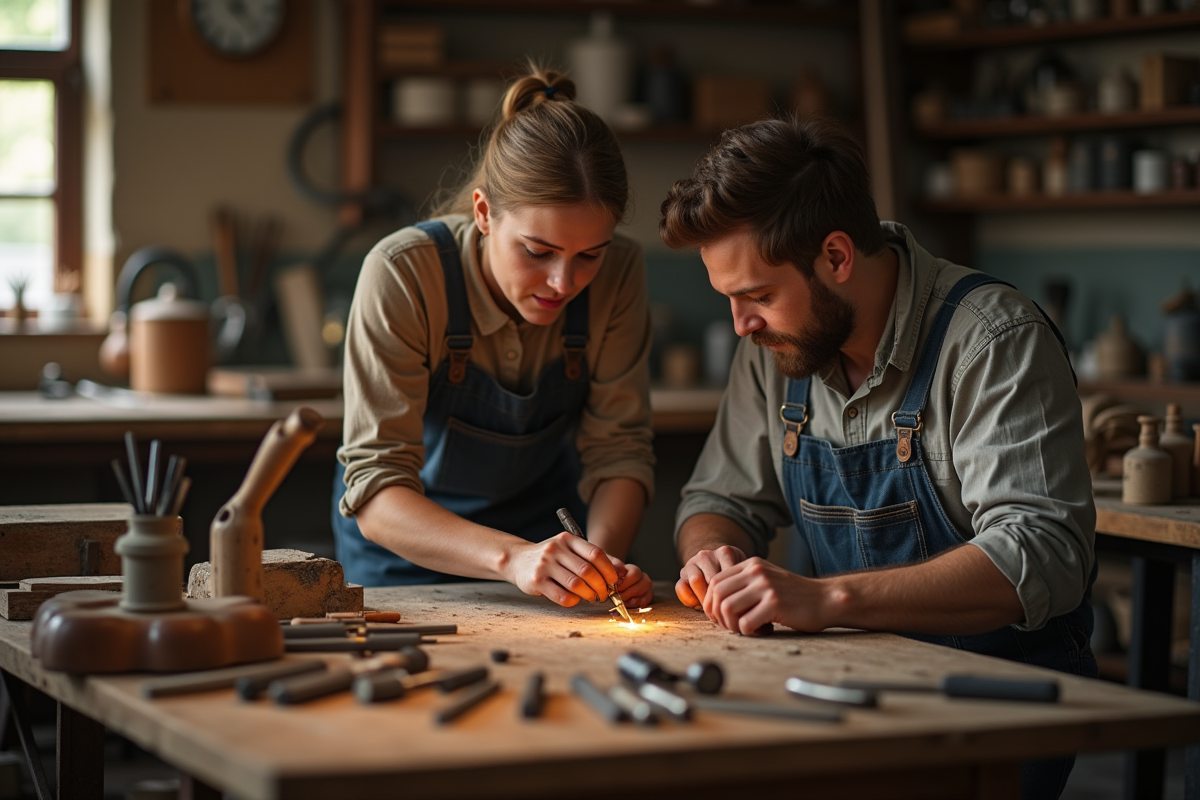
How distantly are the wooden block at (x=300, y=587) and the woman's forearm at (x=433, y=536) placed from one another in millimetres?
247

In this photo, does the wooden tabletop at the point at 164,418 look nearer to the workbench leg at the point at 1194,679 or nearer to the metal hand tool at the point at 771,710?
the workbench leg at the point at 1194,679

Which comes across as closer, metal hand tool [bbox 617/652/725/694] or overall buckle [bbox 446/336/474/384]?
metal hand tool [bbox 617/652/725/694]

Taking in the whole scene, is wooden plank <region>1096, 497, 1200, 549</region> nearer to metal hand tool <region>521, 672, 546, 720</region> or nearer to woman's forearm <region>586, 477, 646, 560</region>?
woman's forearm <region>586, 477, 646, 560</region>

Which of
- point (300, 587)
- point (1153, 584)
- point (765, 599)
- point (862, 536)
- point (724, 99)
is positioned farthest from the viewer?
point (724, 99)

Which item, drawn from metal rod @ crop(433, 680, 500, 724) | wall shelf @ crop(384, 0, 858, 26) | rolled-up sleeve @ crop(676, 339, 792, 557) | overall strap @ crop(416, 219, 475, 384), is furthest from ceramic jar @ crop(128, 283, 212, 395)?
metal rod @ crop(433, 680, 500, 724)

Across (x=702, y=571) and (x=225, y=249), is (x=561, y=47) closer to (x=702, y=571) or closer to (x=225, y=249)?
(x=225, y=249)

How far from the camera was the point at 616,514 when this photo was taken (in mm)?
2619

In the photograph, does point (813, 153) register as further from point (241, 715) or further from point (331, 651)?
point (241, 715)

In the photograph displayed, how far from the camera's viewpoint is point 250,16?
5.38 metres

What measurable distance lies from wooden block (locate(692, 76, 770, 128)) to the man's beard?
3.57 metres

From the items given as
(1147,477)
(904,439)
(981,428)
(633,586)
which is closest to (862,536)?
(904,439)

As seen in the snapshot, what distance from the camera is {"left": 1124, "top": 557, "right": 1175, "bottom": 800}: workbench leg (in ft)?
11.0

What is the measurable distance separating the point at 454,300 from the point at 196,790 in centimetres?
111

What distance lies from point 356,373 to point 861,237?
0.93m
